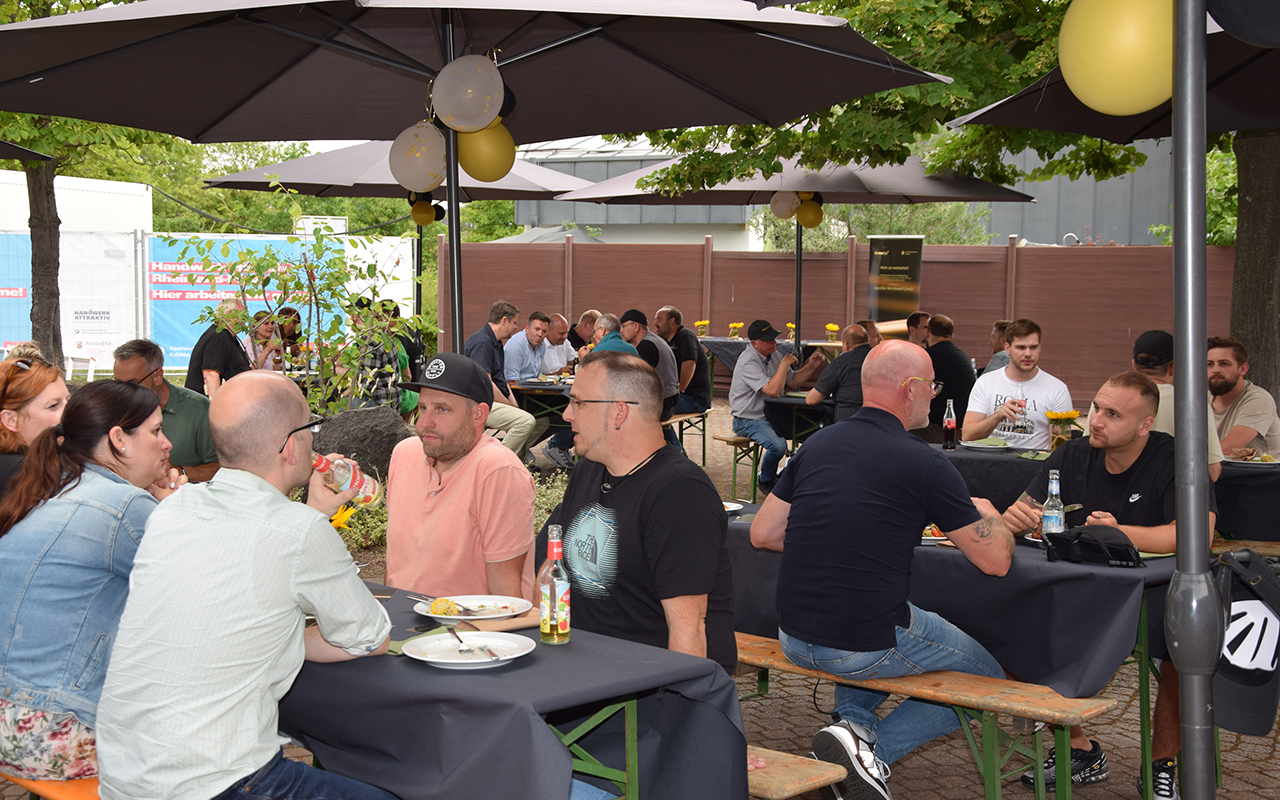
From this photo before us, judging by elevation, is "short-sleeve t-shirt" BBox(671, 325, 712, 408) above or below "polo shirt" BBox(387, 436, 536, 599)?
above

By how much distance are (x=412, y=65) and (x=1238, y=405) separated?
15.2 ft

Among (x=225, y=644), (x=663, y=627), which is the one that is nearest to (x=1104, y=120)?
(x=663, y=627)

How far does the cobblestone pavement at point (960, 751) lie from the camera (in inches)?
163

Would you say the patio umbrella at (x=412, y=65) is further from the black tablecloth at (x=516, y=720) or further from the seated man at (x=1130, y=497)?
the black tablecloth at (x=516, y=720)

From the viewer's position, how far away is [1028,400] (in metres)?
6.62

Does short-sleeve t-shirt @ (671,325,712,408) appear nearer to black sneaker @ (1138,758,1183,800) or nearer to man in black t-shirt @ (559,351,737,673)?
black sneaker @ (1138,758,1183,800)

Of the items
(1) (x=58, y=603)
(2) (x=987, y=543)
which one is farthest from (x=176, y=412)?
(2) (x=987, y=543)

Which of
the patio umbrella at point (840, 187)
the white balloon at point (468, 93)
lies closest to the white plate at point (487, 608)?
the white balloon at point (468, 93)

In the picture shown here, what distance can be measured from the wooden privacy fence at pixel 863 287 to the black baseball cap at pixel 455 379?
507 inches

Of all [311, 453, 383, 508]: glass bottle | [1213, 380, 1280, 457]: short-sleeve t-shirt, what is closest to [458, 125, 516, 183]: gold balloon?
[311, 453, 383, 508]: glass bottle

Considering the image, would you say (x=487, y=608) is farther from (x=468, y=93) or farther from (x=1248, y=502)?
(x=1248, y=502)

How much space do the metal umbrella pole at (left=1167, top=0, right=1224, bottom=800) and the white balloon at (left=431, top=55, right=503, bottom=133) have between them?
2.65 metres

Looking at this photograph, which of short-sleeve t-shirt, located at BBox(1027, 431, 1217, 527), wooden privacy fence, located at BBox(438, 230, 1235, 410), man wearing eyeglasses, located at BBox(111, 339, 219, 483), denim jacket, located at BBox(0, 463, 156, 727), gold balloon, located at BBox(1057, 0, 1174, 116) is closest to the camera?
denim jacket, located at BBox(0, 463, 156, 727)

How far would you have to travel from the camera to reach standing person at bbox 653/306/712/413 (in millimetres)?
11023
